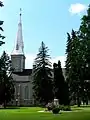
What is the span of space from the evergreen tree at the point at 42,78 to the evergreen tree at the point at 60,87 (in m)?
1.49

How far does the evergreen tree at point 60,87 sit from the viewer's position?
84000 mm

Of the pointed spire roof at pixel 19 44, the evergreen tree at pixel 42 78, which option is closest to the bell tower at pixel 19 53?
the pointed spire roof at pixel 19 44

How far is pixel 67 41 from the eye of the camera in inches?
3413

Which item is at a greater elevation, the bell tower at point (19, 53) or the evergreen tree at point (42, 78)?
the bell tower at point (19, 53)

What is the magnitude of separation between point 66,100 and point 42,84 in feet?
23.5

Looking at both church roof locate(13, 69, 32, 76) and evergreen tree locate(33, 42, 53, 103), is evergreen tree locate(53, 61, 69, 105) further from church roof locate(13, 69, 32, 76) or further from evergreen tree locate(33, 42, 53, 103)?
church roof locate(13, 69, 32, 76)

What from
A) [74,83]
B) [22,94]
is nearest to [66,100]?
[74,83]

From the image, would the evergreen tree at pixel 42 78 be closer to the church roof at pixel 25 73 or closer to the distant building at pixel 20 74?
the distant building at pixel 20 74

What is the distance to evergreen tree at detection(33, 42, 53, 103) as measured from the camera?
8475cm

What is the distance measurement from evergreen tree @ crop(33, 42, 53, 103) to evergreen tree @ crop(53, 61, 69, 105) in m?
1.49

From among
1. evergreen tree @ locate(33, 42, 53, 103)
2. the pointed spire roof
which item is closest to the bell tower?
the pointed spire roof

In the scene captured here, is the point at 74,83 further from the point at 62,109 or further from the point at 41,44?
the point at 62,109

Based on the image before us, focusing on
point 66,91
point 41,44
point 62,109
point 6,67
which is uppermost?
point 41,44

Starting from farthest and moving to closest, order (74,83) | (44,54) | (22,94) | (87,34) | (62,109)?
(22,94)
(44,54)
(74,83)
(62,109)
(87,34)
